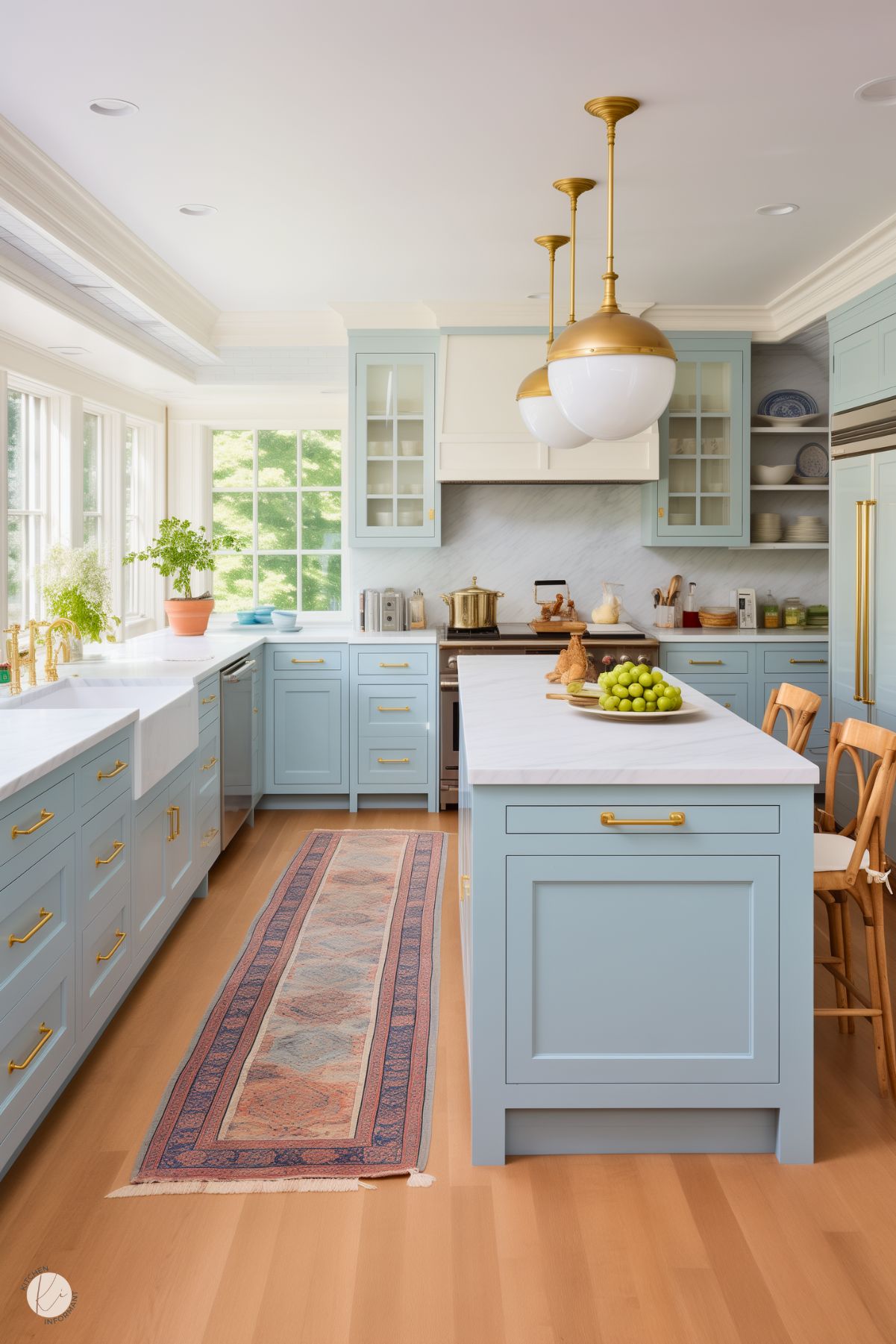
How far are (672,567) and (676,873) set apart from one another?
4.05 m

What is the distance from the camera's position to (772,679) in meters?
5.60

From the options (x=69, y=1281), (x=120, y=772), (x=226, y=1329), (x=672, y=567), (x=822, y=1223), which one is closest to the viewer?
(x=226, y=1329)

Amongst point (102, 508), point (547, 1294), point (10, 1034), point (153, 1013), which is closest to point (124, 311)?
point (102, 508)

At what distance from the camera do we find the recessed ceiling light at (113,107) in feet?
9.82

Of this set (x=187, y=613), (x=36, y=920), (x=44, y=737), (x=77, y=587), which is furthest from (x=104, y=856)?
(x=187, y=613)

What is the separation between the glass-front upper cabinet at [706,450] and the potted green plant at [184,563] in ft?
7.70

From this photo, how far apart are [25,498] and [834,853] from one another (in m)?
3.58

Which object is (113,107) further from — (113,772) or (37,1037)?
(37,1037)

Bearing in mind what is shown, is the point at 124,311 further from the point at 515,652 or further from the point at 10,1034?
the point at 10,1034

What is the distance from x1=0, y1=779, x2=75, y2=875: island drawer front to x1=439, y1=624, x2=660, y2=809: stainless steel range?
119 inches

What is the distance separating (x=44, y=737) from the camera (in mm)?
2699

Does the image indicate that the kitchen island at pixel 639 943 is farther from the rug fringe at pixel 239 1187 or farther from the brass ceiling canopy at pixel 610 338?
the brass ceiling canopy at pixel 610 338

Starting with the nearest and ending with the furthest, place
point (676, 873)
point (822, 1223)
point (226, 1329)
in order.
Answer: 1. point (226, 1329)
2. point (822, 1223)
3. point (676, 873)

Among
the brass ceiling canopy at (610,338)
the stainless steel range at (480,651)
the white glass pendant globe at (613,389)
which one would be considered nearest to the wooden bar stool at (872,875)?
the white glass pendant globe at (613,389)
